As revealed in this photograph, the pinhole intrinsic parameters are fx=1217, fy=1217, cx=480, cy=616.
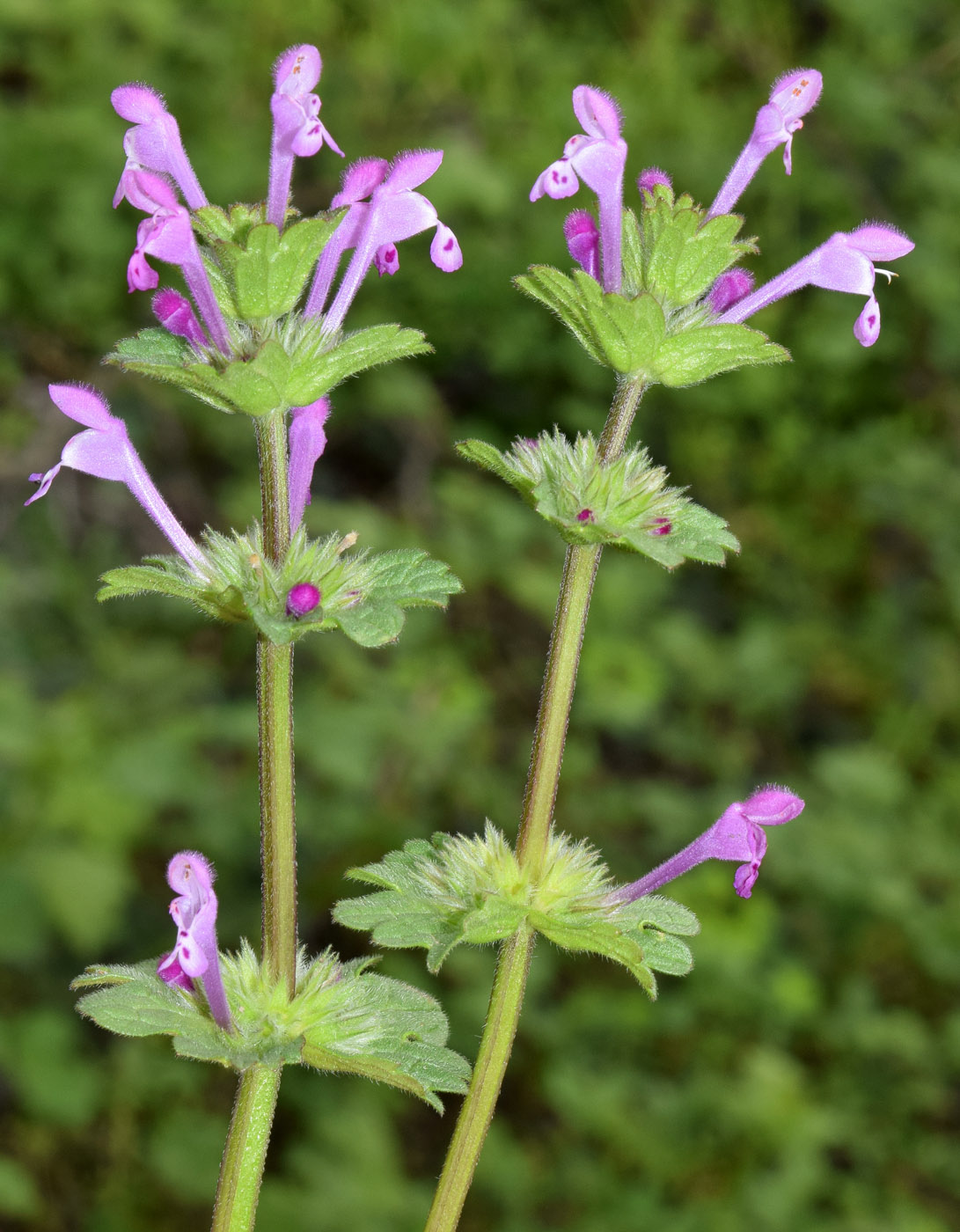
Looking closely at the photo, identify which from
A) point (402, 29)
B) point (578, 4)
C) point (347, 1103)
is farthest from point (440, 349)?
point (347, 1103)

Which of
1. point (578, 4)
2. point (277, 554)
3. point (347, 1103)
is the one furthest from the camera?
point (578, 4)

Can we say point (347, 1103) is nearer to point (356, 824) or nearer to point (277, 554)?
point (356, 824)

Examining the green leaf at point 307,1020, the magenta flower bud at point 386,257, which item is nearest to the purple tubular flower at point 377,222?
the magenta flower bud at point 386,257

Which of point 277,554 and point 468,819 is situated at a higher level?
point 468,819

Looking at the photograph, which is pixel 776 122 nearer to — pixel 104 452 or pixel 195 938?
pixel 104 452

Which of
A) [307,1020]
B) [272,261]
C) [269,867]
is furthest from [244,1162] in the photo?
[272,261]

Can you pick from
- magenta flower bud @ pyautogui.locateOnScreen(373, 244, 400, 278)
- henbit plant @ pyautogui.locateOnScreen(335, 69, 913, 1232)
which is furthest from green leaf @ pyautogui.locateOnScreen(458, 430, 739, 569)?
magenta flower bud @ pyautogui.locateOnScreen(373, 244, 400, 278)

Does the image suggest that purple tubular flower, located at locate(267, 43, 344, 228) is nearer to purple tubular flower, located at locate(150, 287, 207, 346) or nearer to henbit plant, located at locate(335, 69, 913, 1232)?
purple tubular flower, located at locate(150, 287, 207, 346)

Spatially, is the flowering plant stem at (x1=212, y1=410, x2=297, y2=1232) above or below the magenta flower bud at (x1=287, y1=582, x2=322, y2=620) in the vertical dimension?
below
